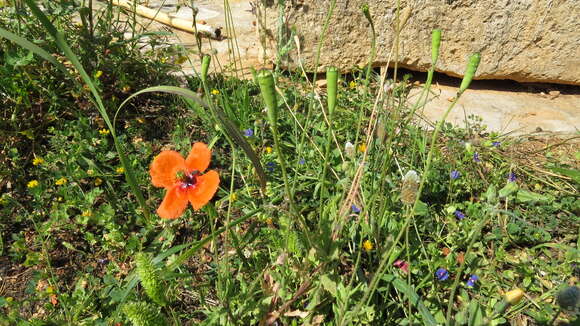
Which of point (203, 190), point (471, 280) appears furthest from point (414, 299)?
point (203, 190)

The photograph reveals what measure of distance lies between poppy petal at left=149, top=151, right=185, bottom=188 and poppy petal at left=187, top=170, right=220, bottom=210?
81mm

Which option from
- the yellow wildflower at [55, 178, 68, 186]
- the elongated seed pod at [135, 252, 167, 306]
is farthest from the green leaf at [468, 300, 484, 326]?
the yellow wildflower at [55, 178, 68, 186]

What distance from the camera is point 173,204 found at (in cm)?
114

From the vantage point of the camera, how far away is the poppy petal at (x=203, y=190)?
109 cm

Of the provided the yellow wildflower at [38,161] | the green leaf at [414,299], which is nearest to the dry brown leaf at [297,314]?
the green leaf at [414,299]

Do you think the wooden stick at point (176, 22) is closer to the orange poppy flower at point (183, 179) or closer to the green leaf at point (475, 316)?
the orange poppy flower at point (183, 179)

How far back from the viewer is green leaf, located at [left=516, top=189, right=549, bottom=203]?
1830 millimetres

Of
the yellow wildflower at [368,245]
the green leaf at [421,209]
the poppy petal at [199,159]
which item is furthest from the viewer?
the green leaf at [421,209]

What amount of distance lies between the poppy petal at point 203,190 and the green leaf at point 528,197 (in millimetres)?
1351

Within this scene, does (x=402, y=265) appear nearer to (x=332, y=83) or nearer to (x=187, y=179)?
Result: (x=187, y=179)

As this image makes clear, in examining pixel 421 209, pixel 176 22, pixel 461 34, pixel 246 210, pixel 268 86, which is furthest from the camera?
pixel 176 22

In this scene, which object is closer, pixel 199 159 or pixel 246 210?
pixel 199 159

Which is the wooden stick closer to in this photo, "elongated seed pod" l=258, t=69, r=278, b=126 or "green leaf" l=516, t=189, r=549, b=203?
"green leaf" l=516, t=189, r=549, b=203

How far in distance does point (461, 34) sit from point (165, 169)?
2016 mm
